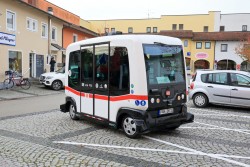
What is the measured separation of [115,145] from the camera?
6.32 metres

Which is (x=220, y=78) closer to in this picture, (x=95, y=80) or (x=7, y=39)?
(x=95, y=80)

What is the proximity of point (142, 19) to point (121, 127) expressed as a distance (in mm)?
56008

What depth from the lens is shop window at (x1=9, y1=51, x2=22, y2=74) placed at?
19812 millimetres

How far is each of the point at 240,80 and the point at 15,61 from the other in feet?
50.4

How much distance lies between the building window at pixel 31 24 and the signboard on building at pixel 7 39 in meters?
2.45

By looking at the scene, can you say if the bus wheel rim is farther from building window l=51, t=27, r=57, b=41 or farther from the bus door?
building window l=51, t=27, r=57, b=41

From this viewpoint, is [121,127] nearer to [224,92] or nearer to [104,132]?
[104,132]

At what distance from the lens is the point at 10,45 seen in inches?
767

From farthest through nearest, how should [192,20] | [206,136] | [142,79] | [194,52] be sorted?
[192,20], [194,52], [206,136], [142,79]

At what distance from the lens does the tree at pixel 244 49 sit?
40.1 metres

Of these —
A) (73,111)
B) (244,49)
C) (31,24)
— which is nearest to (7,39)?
(31,24)

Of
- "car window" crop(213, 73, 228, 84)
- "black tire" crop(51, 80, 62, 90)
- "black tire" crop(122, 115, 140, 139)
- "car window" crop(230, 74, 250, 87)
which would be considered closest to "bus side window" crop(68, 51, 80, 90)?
A: "black tire" crop(122, 115, 140, 139)

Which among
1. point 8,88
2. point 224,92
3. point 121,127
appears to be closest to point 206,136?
point 121,127

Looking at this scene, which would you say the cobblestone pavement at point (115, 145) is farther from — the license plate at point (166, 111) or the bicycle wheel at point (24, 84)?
the bicycle wheel at point (24, 84)
